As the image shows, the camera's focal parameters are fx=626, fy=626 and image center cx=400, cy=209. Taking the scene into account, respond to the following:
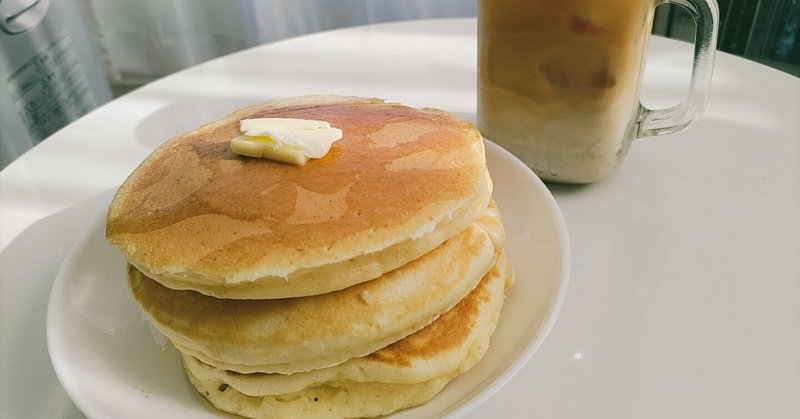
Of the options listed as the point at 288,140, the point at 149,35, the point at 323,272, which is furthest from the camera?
the point at 149,35

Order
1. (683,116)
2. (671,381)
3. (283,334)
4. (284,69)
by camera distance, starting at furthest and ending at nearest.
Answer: (284,69)
(683,116)
(671,381)
(283,334)

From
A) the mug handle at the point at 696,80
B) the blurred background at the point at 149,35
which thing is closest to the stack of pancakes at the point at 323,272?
the mug handle at the point at 696,80

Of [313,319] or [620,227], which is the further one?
[620,227]

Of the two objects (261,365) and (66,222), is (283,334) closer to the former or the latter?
(261,365)

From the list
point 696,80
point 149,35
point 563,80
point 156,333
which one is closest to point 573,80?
point 563,80

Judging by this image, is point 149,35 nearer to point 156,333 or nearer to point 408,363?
point 156,333

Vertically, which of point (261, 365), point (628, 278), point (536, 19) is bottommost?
point (628, 278)

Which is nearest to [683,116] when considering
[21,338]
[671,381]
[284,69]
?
[671,381]
